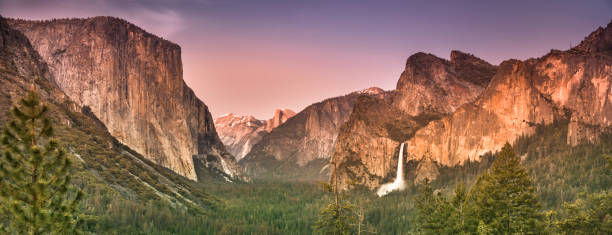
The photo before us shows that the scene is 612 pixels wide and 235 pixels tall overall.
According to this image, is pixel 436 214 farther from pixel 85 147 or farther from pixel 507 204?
pixel 85 147

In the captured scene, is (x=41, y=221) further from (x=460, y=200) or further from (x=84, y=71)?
(x=84, y=71)

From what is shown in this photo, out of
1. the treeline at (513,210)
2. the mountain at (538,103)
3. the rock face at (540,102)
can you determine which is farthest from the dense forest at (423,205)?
the rock face at (540,102)

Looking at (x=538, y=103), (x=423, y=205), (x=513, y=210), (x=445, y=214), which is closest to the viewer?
(x=513, y=210)

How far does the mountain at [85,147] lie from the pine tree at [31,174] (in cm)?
6039

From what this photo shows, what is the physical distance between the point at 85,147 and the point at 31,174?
83076mm

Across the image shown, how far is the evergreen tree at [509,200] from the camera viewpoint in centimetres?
Answer: 3231

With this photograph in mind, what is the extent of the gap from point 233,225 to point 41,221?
77634mm

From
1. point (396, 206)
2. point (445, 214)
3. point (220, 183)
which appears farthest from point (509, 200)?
point (220, 183)

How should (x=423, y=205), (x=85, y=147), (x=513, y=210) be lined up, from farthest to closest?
(x=85, y=147) < (x=423, y=205) < (x=513, y=210)

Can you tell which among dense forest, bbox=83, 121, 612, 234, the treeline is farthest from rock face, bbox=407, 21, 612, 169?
the treeline

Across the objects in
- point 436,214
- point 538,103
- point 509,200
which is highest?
point 538,103

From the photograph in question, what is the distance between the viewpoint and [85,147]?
94188 mm

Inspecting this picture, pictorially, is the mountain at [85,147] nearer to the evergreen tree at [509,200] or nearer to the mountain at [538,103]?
the mountain at [538,103]

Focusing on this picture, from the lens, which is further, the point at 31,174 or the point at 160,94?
the point at 160,94
